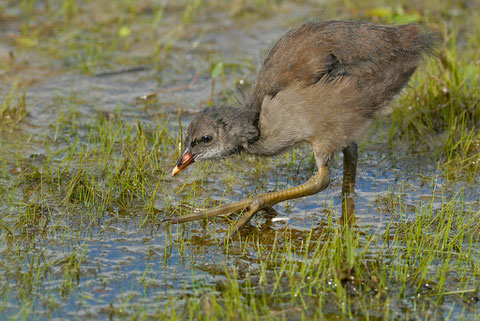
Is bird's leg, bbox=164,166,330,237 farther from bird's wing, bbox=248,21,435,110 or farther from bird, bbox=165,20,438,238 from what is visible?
bird's wing, bbox=248,21,435,110

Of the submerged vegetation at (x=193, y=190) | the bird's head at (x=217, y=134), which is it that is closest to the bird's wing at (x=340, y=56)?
the bird's head at (x=217, y=134)

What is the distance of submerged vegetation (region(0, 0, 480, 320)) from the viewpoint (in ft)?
13.4

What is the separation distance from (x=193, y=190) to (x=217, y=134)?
0.48 meters

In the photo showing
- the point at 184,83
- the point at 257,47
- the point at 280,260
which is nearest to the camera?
the point at 280,260

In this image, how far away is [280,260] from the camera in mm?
4531

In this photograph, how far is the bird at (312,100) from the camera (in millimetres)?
5164

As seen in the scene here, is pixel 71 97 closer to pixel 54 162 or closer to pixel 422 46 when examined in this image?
pixel 54 162

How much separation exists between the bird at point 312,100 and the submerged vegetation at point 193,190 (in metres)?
0.28

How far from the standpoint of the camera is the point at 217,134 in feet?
17.4

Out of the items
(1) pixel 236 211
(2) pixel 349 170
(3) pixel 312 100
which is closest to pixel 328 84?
(3) pixel 312 100

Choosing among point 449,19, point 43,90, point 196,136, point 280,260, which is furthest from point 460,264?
point 449,19

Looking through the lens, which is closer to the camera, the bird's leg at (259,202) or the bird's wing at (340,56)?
the bird's leg at (259,202)

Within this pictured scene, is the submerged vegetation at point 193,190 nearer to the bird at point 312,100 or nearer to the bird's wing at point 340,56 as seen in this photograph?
the bird at point 312,100

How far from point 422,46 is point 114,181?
245cm
